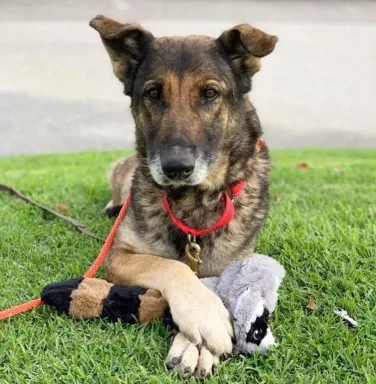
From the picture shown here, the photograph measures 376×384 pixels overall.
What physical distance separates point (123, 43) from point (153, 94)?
0.56m

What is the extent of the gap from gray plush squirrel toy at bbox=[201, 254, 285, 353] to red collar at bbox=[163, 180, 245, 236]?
0.43 m

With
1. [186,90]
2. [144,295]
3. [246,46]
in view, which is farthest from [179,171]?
[246,46]

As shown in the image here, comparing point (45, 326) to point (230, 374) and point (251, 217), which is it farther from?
point (251, 217)

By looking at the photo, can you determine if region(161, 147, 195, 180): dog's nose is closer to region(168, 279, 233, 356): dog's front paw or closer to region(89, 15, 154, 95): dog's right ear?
region(168, 279, 233, 356): dog's front paw

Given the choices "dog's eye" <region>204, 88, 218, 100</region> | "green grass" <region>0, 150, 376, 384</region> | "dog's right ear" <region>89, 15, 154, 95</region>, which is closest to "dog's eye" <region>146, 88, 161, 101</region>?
"dog's eye" <region>204, 88, 218, 100</region>

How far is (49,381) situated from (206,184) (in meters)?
1.59

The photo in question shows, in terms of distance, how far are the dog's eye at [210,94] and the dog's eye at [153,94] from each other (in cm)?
29

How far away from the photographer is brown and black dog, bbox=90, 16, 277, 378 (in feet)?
9.86

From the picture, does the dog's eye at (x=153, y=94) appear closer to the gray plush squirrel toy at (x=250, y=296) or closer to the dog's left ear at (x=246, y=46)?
the dog's left ear at (x=246, y=46)

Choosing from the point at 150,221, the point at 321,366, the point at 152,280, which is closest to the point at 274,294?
the point at 321,366

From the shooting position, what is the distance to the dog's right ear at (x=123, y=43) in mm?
3350

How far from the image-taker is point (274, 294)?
2701 millimetres

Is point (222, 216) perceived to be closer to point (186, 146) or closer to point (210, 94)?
point (186, 146)

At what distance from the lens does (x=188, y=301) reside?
2.58 metres
